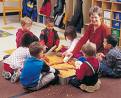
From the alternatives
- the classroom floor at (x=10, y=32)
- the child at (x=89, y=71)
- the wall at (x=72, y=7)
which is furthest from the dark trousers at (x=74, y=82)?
the wall at (x=72, y=7)

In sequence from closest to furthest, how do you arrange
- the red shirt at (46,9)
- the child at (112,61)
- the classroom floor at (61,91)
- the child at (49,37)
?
the classroom floor at (61,91), the child at (112,61), the child at (49,37), the red shirt at (46,9)

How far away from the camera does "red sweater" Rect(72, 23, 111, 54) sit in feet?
10.6

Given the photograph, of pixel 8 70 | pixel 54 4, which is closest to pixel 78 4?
pixel 54 4

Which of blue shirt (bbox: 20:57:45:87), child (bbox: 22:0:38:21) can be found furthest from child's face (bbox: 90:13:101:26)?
child (bbox: 22:0:38:21)

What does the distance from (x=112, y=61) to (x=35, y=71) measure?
864mm

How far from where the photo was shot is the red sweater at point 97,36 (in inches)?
127

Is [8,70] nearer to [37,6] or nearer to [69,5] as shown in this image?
[69,5]

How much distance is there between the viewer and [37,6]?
5.74 m

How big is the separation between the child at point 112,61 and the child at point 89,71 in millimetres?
331

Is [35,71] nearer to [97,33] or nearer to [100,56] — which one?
[100,56]

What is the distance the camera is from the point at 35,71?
102 inches

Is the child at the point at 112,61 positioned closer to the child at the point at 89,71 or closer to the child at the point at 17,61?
the child at the point at 89,71

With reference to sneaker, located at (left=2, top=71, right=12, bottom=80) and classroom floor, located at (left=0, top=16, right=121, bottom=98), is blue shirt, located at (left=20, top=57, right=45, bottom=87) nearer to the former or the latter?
classroom floor, located at (left=0, top=16, right=121, bottom=98)

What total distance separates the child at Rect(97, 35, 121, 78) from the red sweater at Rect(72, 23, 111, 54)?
0.72 ft
